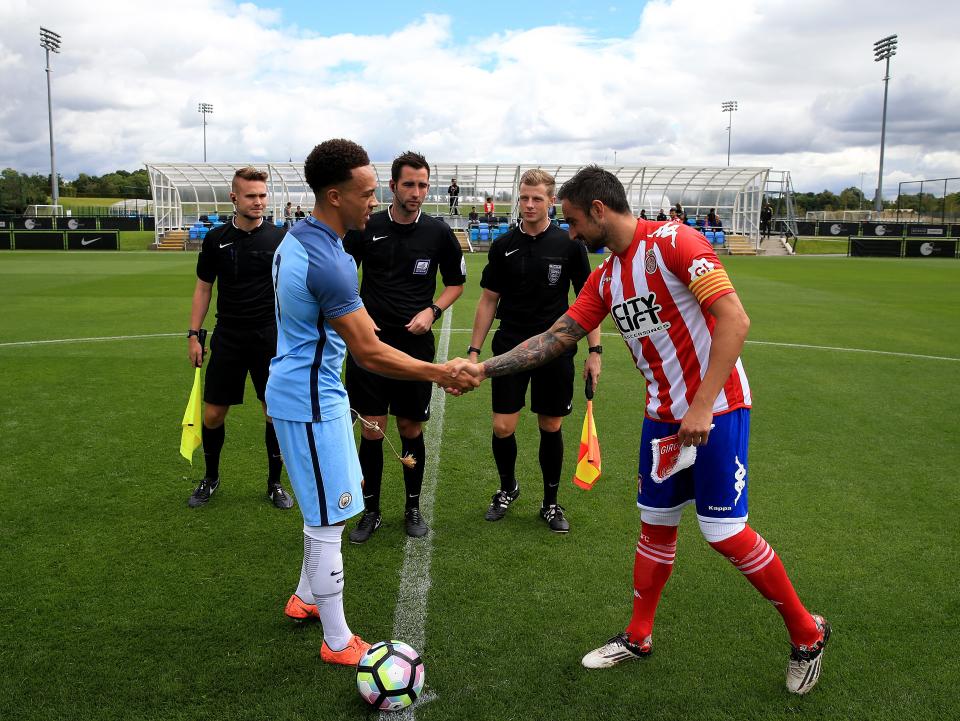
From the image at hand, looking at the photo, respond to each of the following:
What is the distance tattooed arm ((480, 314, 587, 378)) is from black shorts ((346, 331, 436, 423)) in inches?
50.0

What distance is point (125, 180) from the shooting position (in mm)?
111938

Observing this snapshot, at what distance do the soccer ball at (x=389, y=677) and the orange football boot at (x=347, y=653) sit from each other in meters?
0.25

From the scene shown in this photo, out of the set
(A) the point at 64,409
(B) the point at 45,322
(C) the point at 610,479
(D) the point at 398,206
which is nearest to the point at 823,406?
(C) the point at 610,479

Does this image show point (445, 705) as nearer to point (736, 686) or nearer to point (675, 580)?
point (736, 686)

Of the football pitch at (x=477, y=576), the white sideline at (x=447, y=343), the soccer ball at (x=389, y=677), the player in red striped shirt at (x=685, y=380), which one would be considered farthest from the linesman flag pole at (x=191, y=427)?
the white sideline at (x=447, y=343)

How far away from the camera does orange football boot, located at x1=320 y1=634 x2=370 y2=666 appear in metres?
3.66

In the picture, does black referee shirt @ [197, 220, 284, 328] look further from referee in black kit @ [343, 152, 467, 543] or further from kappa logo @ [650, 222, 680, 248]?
kappa logo @ [650, 222, 680, 248]

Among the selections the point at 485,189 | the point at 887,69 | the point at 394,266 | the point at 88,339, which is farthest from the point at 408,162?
the point at 887,69

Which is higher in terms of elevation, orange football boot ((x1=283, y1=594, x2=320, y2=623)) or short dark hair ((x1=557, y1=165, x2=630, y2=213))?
short dark hair ((x1=557, y1=165, x2=630, y2=213))

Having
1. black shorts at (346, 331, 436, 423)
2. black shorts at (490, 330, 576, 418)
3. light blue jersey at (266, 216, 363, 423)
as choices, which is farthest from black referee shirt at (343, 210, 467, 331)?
light blue jersey at (266, 216, 363, 423)

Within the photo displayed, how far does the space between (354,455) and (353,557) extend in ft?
4.85

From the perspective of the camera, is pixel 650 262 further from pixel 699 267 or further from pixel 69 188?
pixel 69 188

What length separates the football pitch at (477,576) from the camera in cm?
344

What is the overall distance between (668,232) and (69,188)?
118338 millimetres
